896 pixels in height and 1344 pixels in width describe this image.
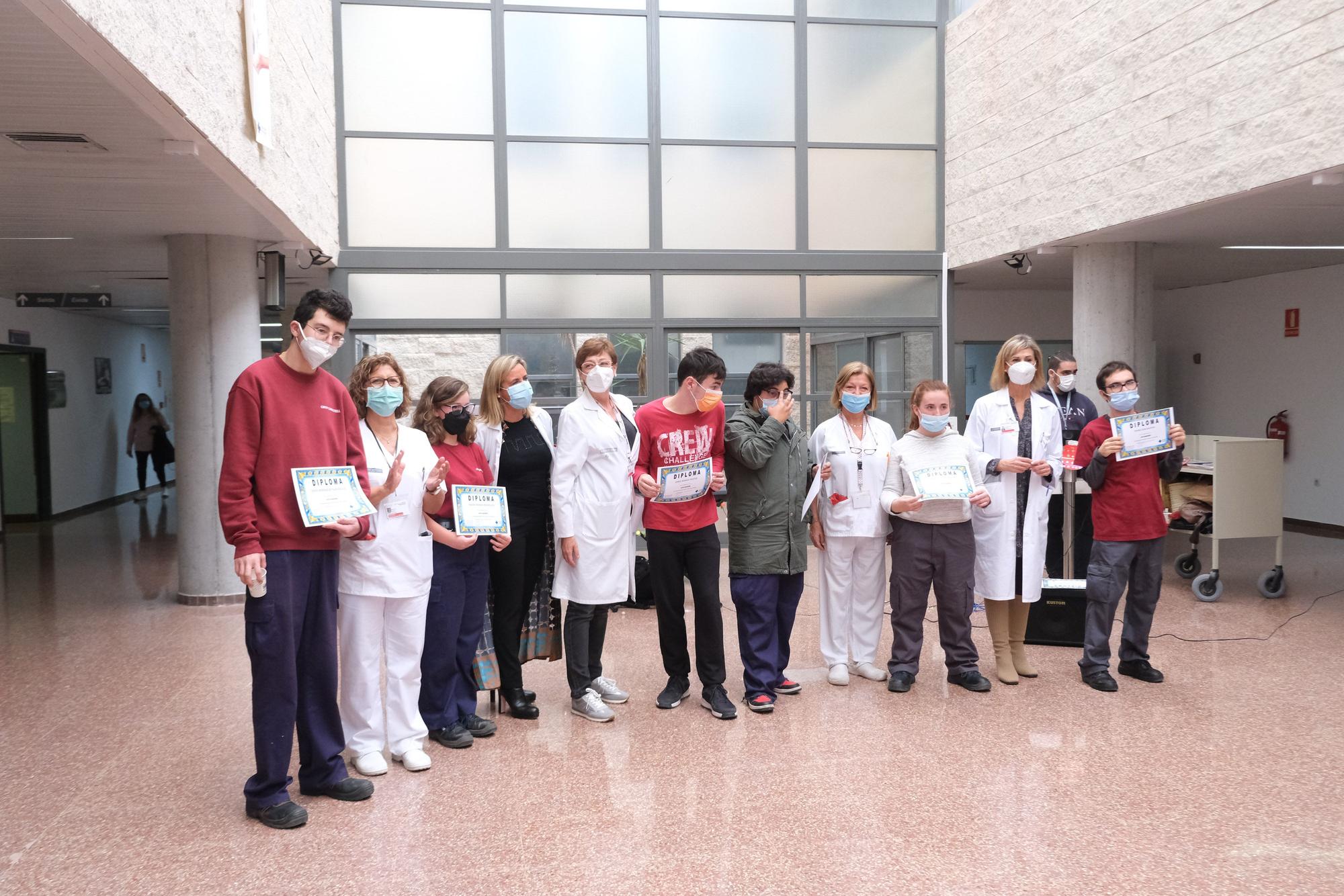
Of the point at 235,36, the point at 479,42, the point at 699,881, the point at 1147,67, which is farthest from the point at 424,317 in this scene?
the point at 699,881

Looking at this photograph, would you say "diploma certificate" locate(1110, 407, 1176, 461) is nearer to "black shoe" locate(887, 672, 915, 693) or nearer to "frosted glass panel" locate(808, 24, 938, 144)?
"black shoe" locate(887, 672, 915, 693)

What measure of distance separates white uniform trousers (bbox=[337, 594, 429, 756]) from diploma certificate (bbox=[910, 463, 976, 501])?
7.63 feet

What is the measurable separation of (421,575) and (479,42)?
717 cm

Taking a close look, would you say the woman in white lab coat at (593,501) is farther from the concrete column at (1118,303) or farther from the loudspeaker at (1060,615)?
the concrete column at (1118,303)

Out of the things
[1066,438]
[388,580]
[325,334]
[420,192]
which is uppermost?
[420,192]

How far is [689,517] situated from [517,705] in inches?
46.1

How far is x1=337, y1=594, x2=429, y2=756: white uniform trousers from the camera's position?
3.81 metres

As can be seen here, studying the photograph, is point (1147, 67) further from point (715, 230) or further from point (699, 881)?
point (699, 881)

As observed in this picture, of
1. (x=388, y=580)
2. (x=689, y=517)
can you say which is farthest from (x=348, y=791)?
(x=689, y=517)

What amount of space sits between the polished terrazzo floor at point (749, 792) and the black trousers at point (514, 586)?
314 mm

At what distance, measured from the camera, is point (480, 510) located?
160 inches

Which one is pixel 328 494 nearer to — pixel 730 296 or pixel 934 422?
pixel 934 422

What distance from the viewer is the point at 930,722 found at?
4488 millimetres

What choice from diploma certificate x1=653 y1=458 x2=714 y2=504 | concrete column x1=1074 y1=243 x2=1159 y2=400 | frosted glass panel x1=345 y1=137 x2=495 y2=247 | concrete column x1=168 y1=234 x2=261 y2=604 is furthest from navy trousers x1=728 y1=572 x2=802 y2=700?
frosted glass panel x1=345 y1=137 x2=495 y2=247
